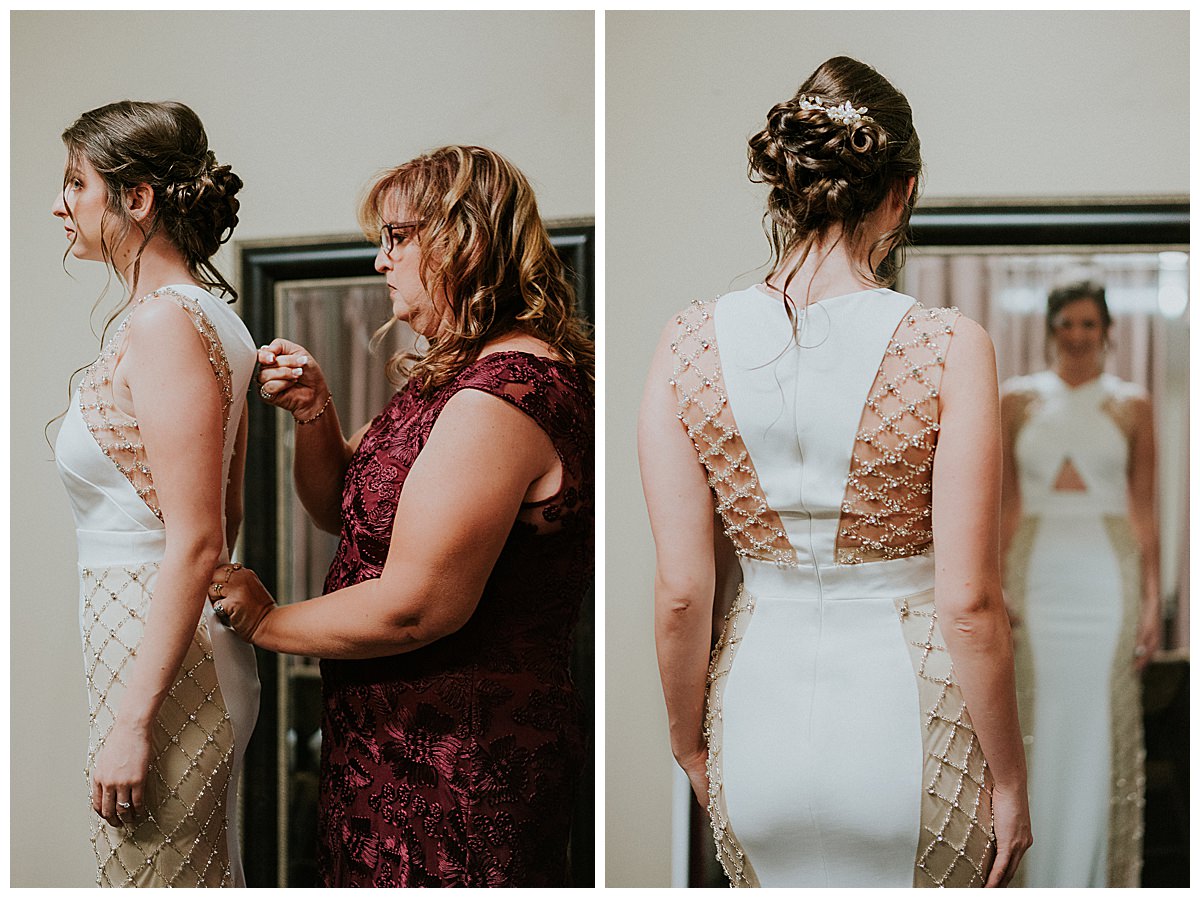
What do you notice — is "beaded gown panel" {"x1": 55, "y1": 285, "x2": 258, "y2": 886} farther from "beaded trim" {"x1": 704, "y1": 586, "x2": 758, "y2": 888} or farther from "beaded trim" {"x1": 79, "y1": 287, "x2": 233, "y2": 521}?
"beaded trim" {"x1": 704, "y1": 586, "x2": 758, "y2": 888}

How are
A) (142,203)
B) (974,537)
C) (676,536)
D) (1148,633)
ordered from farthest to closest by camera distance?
(1148,633) → (142,203) → (676,536) → (974,537)

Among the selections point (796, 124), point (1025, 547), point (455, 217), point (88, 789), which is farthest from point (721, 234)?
point (88, 789)

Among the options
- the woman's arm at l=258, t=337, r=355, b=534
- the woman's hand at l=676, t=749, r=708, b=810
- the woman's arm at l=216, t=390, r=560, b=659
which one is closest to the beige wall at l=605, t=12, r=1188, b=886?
the woman's hand at l=676, t=749, r=708, b=810

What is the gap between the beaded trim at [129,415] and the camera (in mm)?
1714

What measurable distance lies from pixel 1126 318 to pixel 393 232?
126 centimetres

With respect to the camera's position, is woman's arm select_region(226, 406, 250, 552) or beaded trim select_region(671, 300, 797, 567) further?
woman's arm select_region(226, 406, 250, 552)

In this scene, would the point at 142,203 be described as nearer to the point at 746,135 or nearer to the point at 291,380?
the point at 291,380

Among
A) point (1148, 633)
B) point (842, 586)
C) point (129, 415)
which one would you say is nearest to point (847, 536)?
point (842, 586)

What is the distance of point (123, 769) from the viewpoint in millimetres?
1735

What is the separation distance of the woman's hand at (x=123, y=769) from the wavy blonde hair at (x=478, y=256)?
72 cm

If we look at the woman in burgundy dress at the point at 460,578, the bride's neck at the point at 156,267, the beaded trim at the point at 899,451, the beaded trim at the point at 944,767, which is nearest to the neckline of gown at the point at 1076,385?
the beaded trim at the point at 899,451

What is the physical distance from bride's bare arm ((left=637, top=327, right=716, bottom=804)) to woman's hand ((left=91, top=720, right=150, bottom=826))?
2.74 feet

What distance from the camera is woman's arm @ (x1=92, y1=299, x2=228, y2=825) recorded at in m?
1.69

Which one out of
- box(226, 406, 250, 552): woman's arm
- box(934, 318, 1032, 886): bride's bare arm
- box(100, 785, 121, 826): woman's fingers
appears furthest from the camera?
box(226, 406, 250, 552): woman's arm
